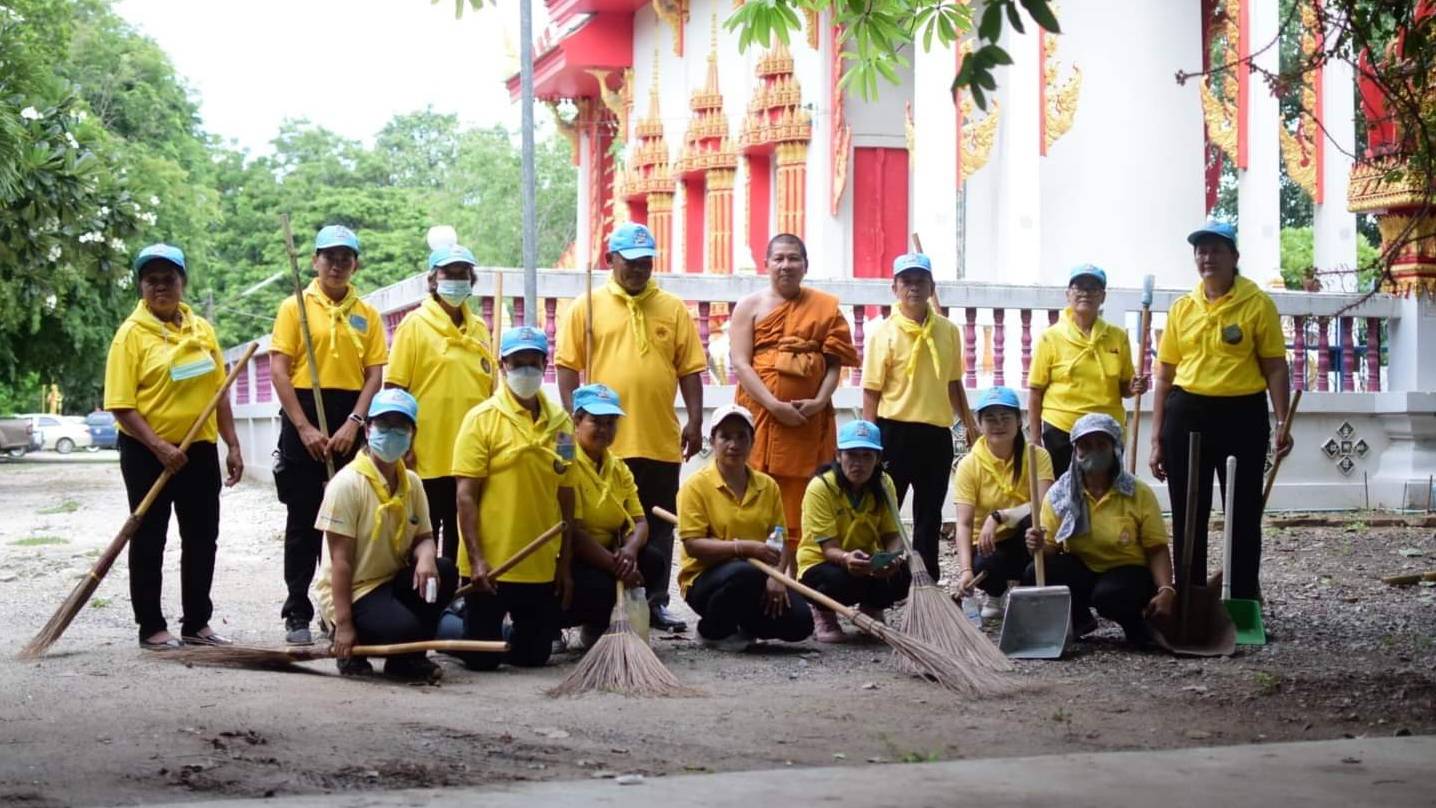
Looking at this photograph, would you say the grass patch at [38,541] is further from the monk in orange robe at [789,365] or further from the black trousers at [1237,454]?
the black trousers at [1237,454]

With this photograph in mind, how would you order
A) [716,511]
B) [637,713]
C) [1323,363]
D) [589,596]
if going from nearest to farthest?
[637,713], [589,596], [716,511], [1323,363]

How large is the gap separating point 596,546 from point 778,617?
869mm

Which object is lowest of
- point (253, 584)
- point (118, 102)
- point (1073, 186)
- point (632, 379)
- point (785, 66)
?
point (253, 584)

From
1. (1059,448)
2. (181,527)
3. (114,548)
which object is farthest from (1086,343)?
(114,548)

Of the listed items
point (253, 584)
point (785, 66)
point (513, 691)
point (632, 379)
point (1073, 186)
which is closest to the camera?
point (513, 691)

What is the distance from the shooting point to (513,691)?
22.7 feet

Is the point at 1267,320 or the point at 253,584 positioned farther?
the point at 253,584

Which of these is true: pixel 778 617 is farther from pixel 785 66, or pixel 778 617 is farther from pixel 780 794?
pixel 785 66

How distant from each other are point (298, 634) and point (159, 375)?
47.4 inches

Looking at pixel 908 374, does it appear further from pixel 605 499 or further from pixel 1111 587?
pixel 605 499

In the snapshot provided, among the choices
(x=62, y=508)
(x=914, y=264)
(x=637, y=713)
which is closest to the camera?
(x=637, y=713)

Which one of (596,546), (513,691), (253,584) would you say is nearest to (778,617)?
(596,546)

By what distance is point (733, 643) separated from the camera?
8102 mm

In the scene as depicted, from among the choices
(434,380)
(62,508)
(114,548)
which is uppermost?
(434,380)
